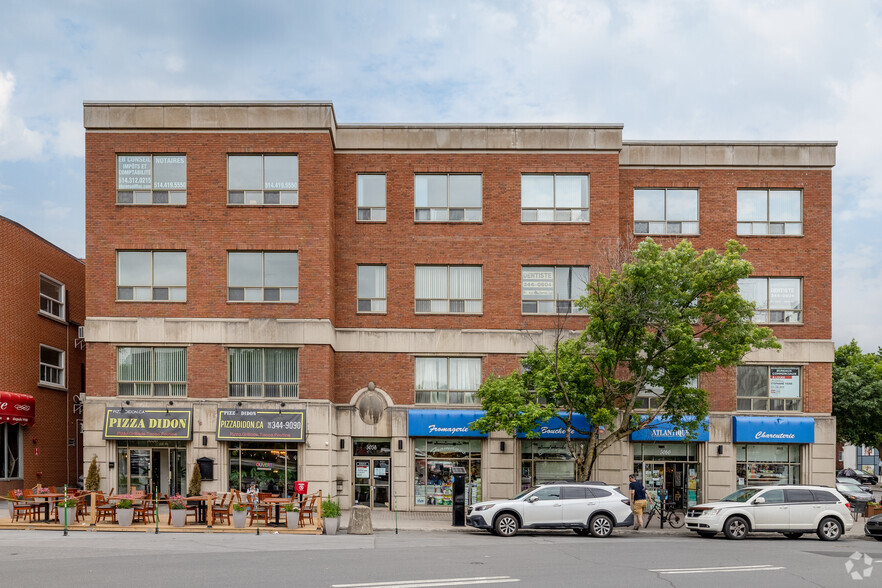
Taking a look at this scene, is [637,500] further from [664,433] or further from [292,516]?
[292,516]

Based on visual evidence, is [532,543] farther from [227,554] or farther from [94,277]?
[94,277]

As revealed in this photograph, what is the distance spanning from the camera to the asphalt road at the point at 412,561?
14938 millimetres

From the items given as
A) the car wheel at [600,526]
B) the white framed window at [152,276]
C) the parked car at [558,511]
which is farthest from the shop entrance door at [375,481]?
the car wheel at [600,526]

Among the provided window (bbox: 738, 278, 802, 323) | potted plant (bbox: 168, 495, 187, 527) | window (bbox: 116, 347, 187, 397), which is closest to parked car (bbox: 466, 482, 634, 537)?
potted plant (bbox: 168, 495, 187, 527)

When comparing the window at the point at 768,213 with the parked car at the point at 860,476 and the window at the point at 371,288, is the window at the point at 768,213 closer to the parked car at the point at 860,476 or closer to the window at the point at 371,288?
the window at the point at 371,288

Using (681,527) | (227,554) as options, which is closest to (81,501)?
(227,554)

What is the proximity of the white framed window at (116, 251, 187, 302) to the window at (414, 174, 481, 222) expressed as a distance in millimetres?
8595

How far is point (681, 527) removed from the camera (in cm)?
2666

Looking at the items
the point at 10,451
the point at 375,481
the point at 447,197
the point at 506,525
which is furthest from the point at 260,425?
the point at 447,197

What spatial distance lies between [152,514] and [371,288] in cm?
1119

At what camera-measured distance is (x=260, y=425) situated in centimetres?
2903

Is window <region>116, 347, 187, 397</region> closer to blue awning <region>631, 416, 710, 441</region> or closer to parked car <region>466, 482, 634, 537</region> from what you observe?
parked car <region>466, 482, 634, 537</region>

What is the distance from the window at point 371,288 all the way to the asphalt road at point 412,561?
10.5 metres

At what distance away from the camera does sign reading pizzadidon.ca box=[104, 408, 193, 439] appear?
28906 millimetres
